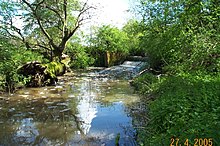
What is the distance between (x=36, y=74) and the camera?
40.0 feet

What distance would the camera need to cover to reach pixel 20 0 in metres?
16.2

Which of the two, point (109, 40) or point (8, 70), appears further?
point (109, 40)

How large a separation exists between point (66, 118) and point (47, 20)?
519 inches

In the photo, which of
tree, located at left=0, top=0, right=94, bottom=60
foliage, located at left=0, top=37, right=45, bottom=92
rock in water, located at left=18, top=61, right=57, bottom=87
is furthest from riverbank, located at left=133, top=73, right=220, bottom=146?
tree, located at left=0, top=0, right=94, bottom=60

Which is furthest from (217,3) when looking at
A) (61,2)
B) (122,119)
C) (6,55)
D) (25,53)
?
(61,2)

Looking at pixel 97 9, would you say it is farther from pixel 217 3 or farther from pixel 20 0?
pixel 217 3

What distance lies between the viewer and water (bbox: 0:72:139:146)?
5.27 metres

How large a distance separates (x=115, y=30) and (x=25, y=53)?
13.3 meters

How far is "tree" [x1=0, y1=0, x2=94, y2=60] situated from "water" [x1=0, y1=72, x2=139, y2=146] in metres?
7.14
